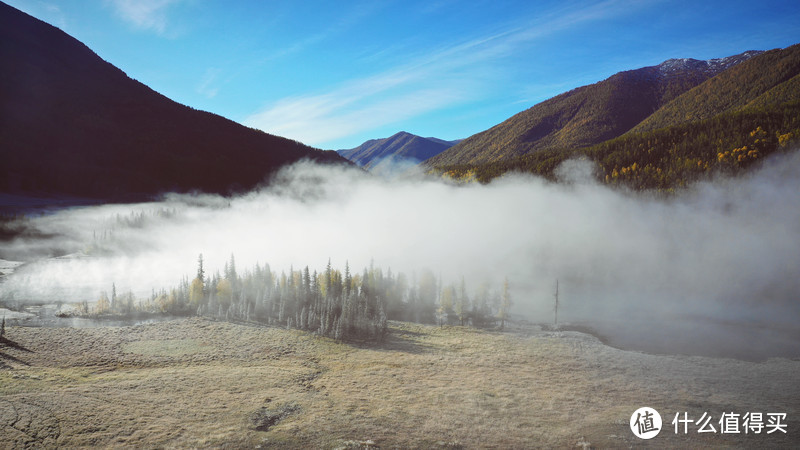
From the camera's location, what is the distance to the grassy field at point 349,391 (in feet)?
109

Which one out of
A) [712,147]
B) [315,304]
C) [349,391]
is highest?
[712,147]

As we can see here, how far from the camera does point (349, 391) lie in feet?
142

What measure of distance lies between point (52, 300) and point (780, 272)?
19969 cm

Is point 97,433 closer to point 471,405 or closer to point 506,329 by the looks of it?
point 471,405

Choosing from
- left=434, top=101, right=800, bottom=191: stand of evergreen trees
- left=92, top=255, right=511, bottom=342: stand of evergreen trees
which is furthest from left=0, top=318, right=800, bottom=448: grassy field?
left=434, top=101, right=800, bottom=191: stand of evergreen trees

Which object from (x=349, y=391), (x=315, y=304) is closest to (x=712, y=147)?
(x=315, y=304)

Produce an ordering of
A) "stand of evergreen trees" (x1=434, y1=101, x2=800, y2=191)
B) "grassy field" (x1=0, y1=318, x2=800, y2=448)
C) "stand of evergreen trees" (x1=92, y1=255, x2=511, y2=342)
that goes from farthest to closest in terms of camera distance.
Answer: "stand of evergreen trees" (x1=434, y1=101, x2=800, y2=191) < "stand of evergreen trees" (x1=92, y1=255, x2=511, y2=342) < "grassy field" (x1=0, y1=318, x2=800, y2=448)

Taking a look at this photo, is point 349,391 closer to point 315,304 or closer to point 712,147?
point 315,304

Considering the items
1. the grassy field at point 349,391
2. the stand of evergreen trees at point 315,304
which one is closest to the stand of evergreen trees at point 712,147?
the stand of evergreen trees at point 315,304

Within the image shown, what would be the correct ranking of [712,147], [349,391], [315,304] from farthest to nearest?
1. [712,147]
2. [315,304]
3. [349,391]

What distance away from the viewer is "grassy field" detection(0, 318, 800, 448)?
1310 inches

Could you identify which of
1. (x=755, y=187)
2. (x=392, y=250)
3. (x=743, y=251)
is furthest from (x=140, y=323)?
(x=755, y=187)

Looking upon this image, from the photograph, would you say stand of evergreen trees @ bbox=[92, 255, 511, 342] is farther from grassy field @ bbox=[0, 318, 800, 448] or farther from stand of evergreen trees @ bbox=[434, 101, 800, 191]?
stand of evergreen trees @ bbox=[434, 101, 800, 191]

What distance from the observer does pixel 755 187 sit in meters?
166
